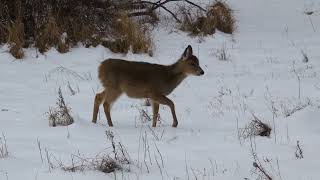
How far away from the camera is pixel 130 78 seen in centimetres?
920

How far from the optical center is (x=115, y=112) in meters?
10.2

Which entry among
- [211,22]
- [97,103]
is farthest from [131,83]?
[211,22]

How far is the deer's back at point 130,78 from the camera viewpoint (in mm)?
9195

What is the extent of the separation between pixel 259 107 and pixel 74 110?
281cm

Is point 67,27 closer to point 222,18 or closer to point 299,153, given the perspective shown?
point 222,18

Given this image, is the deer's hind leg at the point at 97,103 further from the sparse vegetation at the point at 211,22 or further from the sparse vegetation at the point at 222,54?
the sparse vegetation at the point at 211,22

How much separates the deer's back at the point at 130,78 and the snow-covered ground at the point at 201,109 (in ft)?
1.56

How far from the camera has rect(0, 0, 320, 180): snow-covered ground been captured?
6.60m

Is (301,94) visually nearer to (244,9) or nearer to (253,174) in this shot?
(253,174)

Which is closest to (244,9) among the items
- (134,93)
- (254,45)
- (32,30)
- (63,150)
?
(254,45)

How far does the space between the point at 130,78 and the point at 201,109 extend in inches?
59.6

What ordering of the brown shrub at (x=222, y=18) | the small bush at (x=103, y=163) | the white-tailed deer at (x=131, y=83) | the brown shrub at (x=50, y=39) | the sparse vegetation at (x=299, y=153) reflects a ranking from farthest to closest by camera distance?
1. the brown shrub at (x=222, y=18)
2. the brown shrub at (x=50, y=39)
3. the white-tailed deer at (x=131, y=83)
4. the sparse vegetation at (x=299, y=153)
5. the small bush at (x=103, y=163)

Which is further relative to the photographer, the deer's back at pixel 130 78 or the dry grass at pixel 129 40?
the dry grass at pixel 129 40

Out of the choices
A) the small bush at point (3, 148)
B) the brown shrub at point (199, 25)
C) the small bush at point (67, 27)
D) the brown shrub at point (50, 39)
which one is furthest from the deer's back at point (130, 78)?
the brown shrub at point (199, 25)
